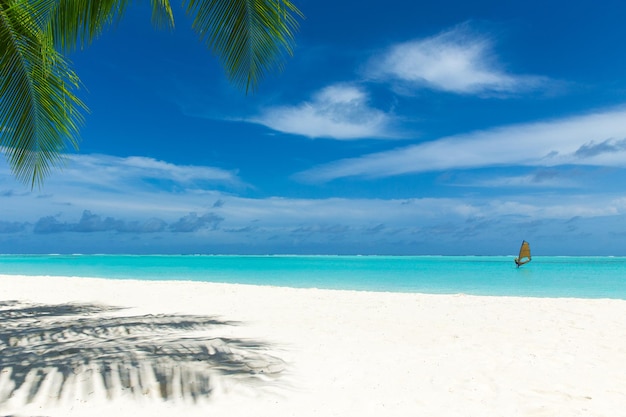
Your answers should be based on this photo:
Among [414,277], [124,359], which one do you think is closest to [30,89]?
[124,359]

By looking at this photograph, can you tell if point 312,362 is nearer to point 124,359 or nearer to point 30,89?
point 124,359

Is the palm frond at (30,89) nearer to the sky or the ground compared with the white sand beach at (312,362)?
nearer to the sky

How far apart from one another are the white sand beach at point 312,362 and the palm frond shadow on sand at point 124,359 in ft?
0.06

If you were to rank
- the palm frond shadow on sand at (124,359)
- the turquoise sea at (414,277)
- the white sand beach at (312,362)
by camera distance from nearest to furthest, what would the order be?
the white sand beach at (312,362)
the palm frond shadow on sand at (124,359)
the turquoise sea at (414,277)

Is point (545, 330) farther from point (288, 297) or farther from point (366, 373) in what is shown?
point (288, 297)

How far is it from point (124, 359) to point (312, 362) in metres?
1.98

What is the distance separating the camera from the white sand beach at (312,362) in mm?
3424

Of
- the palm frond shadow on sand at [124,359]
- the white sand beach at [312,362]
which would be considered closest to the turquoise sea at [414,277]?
the white sand beach at [312,362]

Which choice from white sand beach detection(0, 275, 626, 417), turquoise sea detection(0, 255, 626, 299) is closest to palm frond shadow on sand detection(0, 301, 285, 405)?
white sand beach detection(0, 275, 626, 417)

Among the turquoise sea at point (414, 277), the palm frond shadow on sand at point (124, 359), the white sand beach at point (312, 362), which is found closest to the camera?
the white sand beach at point (312, 362)

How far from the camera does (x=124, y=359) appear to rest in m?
4.52

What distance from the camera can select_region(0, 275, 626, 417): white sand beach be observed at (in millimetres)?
3424

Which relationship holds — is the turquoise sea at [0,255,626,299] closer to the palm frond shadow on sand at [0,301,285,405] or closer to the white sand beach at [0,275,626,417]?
the white sand beach at [0,275,626,417]

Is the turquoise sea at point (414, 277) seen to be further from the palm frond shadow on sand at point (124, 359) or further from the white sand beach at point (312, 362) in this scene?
the palm frond shadow on sand at point (124, 359)
